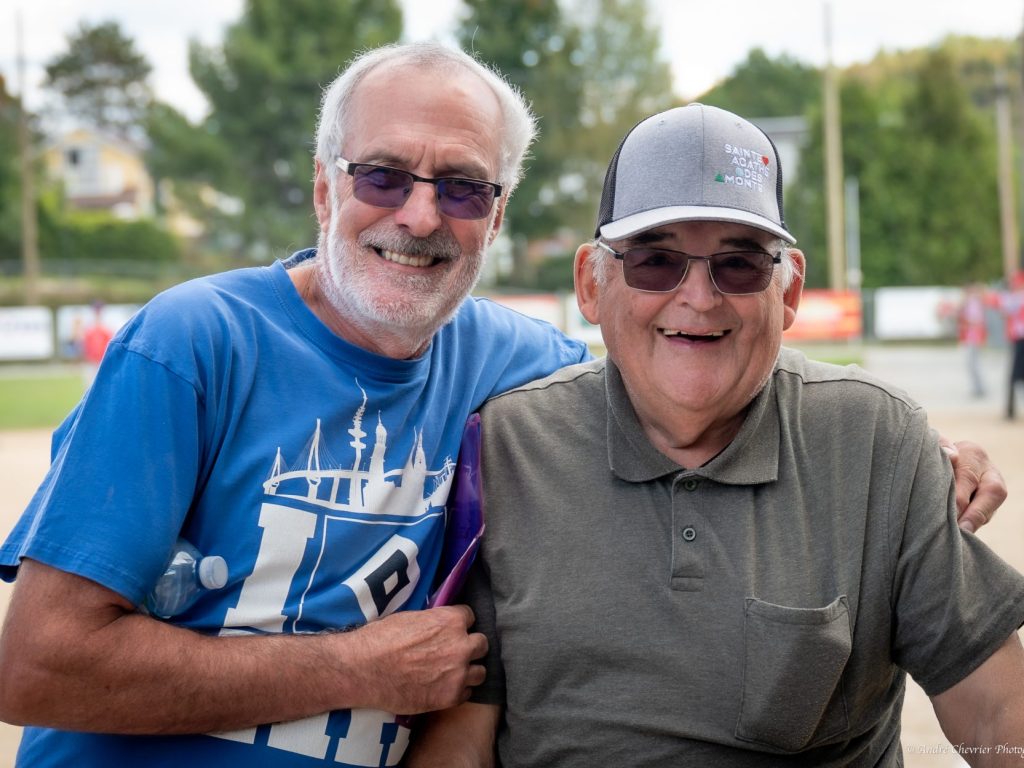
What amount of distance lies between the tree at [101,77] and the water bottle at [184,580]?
180ft

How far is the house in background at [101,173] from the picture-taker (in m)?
64.0

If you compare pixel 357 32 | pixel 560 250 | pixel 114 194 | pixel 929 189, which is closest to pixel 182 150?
pixel 357 32

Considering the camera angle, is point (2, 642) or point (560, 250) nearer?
point (2, 642)

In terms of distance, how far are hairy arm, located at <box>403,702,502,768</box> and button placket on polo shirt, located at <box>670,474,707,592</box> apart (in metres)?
0.50

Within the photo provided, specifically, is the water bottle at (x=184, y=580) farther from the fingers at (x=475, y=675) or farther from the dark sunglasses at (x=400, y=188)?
the dark sunglasses at (x=400, y=188)

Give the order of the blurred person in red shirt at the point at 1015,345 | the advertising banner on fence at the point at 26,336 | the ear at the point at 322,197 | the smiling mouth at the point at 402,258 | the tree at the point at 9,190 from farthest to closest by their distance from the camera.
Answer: the tree at the point at 9,190, the advertising banner on fence at the point at 26,336, the blurred person in red shirt at the point at 1015,345, the ear at the point at 322,197, the smiling mouth at the point at 402,258

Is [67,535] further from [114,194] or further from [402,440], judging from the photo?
[114,194]

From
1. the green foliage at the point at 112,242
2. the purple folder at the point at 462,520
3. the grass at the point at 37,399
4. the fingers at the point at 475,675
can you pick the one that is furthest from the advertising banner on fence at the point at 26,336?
the fingers at the point at 475,675

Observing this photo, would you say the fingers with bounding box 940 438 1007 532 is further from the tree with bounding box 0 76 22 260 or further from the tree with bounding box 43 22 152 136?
the tree with bounding box 43 22 152 136

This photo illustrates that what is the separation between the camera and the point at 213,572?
2.26m

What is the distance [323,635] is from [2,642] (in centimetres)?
59

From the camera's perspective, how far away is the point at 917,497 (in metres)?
2.14

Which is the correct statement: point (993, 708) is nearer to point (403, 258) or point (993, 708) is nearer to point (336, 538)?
point (336, 538)

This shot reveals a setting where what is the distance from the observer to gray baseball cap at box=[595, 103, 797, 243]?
2209 mm
